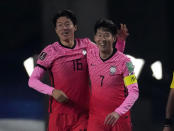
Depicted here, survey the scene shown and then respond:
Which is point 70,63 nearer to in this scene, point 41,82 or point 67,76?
point 67,76

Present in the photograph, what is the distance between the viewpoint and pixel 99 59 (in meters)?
5.43

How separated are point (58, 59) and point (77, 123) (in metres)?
0.60

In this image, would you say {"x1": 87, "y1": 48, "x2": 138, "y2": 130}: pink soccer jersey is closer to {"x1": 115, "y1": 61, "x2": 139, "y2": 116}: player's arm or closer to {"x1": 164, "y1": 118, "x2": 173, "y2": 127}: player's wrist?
{"x1": 115, "y1": 61, "x2": 139, "y2": 116}: player's arm

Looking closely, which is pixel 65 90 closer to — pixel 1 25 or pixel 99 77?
pixel 99 77

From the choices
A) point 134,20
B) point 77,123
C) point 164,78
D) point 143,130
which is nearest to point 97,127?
point 77,123

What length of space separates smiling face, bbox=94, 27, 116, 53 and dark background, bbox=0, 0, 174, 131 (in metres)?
3.52

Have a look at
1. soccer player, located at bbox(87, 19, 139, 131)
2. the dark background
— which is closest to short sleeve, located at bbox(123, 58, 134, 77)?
soccer player, located at bbox(87, 19, 139, 131)

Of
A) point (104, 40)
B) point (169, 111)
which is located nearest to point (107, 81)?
point (104, 40)

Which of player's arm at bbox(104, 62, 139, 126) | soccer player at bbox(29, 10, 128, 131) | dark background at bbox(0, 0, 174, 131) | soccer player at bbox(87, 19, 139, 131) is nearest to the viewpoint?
player's arm at bbox(104, 62, 139, 126)

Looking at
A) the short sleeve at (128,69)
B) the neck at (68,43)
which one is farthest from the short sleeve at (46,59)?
the short sleeve at (128,69)

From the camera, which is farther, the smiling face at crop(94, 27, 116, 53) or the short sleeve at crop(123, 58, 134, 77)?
the smiling face at crop(94, 27, 116, 53)

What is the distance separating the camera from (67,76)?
557 cm

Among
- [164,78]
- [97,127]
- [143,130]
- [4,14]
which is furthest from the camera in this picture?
[4,14]

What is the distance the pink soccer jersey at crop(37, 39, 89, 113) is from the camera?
5559 mm
